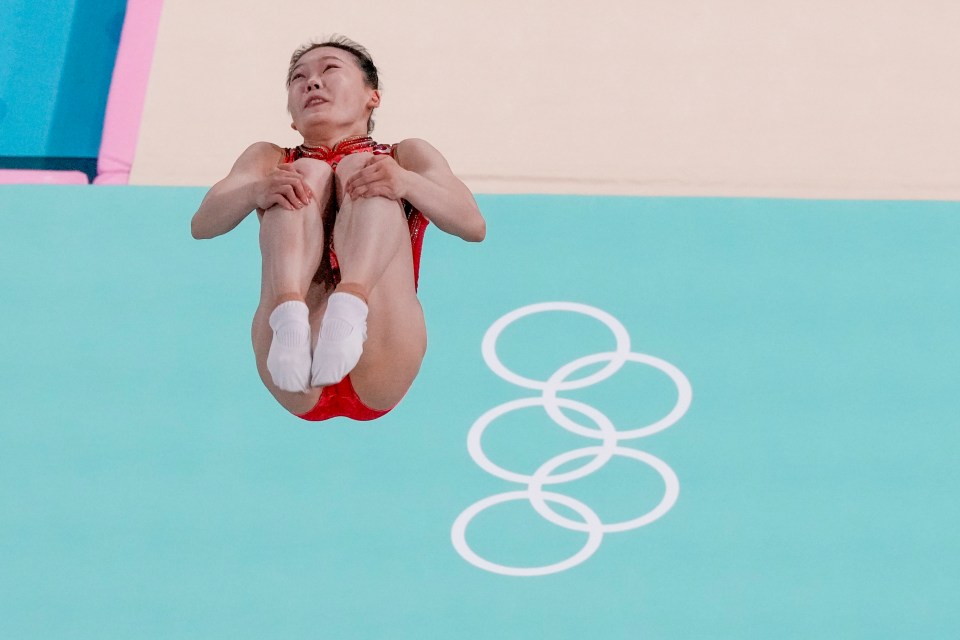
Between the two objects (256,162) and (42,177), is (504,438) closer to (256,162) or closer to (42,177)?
(256,162)

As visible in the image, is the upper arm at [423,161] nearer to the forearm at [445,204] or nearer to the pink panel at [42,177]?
the forearm at [445,204]

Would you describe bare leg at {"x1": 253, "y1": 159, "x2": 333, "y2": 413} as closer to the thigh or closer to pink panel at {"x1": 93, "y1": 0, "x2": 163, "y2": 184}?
the thigh

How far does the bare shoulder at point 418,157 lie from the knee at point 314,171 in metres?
0.22

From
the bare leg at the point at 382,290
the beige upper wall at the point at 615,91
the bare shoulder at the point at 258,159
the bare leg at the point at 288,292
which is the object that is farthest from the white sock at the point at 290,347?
the beige upper wall at the point at 615,91

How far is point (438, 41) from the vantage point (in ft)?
16.2

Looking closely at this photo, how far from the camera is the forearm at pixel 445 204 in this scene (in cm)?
310

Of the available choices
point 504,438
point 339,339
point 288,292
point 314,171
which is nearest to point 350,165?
point 314,171

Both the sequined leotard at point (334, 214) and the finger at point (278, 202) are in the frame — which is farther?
the sequined leotard at point (334, 214)

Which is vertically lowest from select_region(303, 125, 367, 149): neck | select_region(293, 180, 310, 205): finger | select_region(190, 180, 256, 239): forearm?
select_region(293, 180, 310, 205): finger

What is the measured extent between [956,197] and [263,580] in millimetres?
2943

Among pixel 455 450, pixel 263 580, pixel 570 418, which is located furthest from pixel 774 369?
pixel 263 580

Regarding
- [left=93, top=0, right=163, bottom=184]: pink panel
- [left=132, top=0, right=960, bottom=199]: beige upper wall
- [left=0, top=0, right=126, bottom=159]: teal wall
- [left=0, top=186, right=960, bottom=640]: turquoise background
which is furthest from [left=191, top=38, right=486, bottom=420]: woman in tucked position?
[left=0, top=0, right=126, bottom=159]: teal wall

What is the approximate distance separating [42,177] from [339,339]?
222 centimetres

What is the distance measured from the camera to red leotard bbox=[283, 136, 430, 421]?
3109 mm
